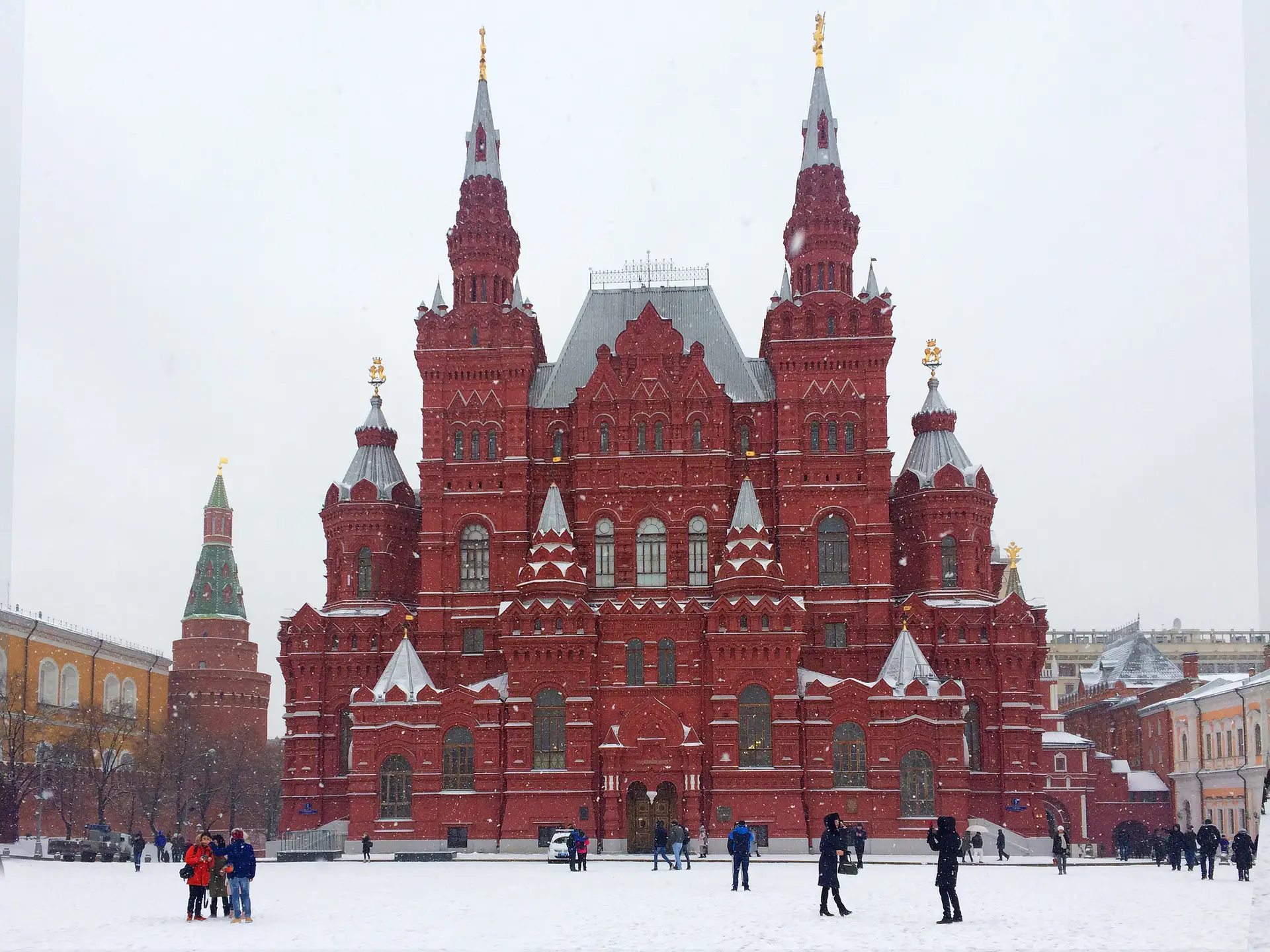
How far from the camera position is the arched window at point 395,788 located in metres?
60.0

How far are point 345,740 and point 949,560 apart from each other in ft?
95.1

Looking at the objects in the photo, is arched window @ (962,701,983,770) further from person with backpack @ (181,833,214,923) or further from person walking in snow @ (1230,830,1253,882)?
person with backpack @ (181,833,214,923)

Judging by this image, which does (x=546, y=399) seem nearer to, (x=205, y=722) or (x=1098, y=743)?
(x=1098, y=743)

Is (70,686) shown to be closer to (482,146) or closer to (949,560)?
(482,146)

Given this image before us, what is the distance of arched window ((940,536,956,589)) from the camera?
6538 centimetres

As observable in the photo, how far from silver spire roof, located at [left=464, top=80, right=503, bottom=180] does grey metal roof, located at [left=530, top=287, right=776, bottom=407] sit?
26.3ft

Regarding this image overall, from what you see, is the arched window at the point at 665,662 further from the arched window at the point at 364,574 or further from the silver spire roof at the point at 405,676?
the arched window at the point at 364,574

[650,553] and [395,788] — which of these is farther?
[650,553]

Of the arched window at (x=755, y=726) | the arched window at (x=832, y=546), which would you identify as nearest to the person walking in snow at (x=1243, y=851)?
the arched window at (x=755, y=726)

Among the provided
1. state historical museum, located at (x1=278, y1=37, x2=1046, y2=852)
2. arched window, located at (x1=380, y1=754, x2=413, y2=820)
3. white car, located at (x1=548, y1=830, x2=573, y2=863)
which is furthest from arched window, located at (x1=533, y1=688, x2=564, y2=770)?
white car, located at (x1=548, y1=830, x2=573, y2=863)

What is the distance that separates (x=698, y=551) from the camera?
64.2 meters

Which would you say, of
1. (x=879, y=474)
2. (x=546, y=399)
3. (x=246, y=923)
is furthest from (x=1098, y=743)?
(x=246, y=923)

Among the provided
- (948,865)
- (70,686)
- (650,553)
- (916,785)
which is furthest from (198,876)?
(70,686)

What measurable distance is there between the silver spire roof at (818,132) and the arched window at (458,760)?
1245 inches
